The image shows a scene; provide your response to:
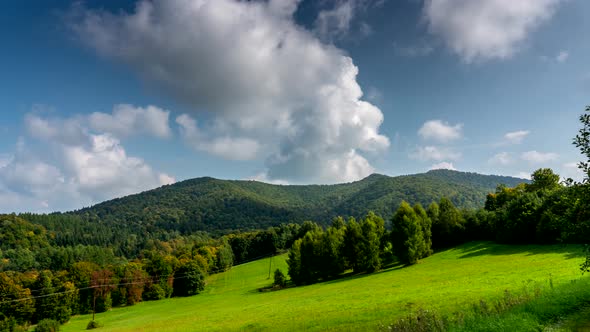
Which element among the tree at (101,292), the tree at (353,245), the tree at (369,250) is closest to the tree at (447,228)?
the tree at (369,250)

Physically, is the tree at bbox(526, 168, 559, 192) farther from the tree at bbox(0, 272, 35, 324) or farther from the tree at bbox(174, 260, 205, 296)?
the tree at bbox(0, 272, 35, 324)

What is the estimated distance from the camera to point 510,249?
5875 cm

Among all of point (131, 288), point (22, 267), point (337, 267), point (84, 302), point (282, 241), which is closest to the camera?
point (337, 267)

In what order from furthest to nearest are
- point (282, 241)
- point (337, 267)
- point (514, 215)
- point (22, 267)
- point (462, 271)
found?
point (282, 241)
point (22, 267)
point (337, 267)
point (514, 215)
point (462, 271)

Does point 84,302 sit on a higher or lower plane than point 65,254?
lower

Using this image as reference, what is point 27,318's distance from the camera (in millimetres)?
75062

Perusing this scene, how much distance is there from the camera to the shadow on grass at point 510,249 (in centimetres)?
4631

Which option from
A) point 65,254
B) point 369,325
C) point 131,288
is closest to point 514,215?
point 369,325

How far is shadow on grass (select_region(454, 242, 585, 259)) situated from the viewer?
46.3 metres

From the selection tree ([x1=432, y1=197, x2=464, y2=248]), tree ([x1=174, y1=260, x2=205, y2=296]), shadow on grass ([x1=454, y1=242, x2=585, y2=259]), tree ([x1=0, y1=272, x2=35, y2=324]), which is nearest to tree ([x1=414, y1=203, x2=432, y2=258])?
shadow on grass ([x1=454, y1=242, x2=585, y2=259])

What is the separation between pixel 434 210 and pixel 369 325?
68.0 meters

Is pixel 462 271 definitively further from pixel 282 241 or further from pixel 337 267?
pixel 282 241

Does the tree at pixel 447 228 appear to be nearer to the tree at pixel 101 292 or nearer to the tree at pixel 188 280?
the tree at pixel 188 280

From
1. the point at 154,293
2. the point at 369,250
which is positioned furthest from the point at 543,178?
the point at 154,293
